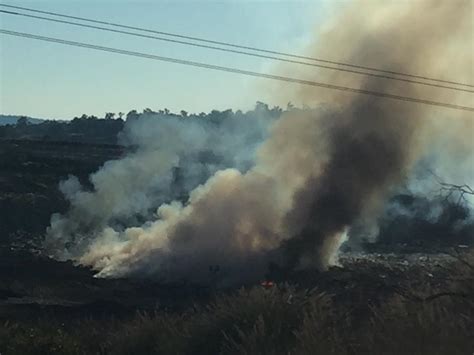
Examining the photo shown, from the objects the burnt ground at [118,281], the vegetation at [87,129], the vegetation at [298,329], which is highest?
the vegetation at [87,129]

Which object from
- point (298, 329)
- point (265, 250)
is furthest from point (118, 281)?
point (298, 329)

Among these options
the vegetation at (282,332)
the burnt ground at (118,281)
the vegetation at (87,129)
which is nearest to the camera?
the vegetation at (282,332)

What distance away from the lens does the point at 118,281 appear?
40.1 m

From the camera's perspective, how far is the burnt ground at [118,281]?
2773 centimetres

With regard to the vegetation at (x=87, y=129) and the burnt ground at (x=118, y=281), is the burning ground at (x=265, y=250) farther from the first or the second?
the vegetation at (x=87, y=129)

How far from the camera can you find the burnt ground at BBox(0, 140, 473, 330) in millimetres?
27734

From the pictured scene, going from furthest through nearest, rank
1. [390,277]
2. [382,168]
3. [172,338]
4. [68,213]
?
[68,213]
[382,168]
[390,277]
[172,338]

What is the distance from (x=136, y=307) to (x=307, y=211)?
1500cm

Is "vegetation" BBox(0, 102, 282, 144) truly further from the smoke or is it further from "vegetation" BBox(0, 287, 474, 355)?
"vegetation" BBox(0, 287, 474, 355)

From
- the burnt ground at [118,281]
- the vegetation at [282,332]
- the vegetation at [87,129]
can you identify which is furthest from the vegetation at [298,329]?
the vegetation at [87,129]

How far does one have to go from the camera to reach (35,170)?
77312 mm

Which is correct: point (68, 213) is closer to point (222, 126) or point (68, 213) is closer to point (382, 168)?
point (382, 168)

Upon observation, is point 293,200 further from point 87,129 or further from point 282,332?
point 87,129

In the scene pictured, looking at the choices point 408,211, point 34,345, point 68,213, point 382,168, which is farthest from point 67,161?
point 34,345
